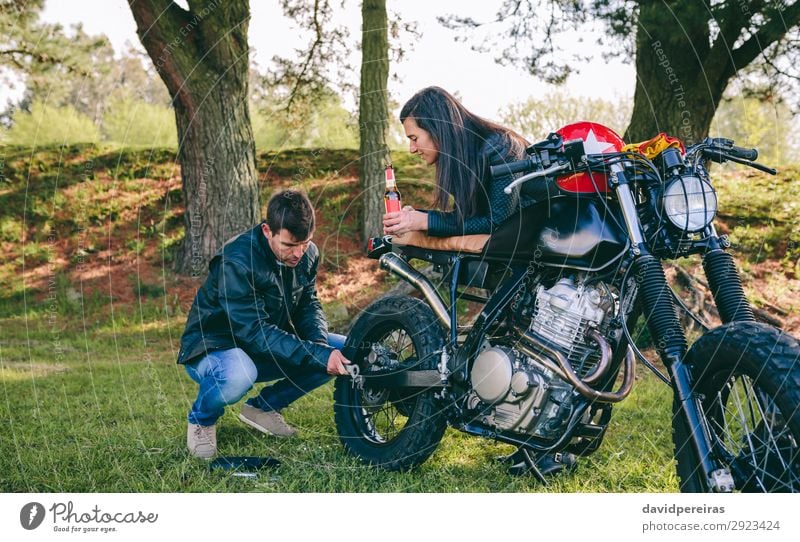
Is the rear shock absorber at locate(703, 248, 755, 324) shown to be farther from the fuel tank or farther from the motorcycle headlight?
the fuel tank

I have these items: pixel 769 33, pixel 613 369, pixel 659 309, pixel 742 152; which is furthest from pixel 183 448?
pixel 769 33

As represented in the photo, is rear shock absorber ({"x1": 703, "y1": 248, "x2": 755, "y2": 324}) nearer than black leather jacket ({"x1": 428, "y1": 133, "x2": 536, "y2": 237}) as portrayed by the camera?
Yes

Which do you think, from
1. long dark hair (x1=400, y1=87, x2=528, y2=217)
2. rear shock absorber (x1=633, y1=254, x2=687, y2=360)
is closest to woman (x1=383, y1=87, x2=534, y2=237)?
long dark hair (x1=400, y1=87, x2=528, y2=217)

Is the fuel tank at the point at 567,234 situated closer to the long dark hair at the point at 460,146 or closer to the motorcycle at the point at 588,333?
the motorcycle at the point at 588,333

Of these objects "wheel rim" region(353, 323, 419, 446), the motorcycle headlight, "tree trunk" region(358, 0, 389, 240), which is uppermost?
"tree trunk" region(358, 0, 389, 240)

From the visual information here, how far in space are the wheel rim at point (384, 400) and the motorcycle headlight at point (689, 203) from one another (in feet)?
4.50

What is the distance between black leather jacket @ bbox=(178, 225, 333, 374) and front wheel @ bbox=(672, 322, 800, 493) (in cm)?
155

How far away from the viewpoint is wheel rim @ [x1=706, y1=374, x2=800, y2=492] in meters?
2.32

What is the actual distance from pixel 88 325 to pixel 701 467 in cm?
598

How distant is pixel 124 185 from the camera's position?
918 centimetres

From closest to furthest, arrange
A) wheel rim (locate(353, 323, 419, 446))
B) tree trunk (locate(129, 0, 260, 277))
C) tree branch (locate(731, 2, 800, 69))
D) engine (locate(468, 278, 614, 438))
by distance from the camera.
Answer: engine (locate(468, 278, 614, 438)) → wheel rim (locate(353, 323, 419, 446)) → tree branch (locate(731, 2, 800, 69)) → tree trunk (locate(129, 0, 260, 277))

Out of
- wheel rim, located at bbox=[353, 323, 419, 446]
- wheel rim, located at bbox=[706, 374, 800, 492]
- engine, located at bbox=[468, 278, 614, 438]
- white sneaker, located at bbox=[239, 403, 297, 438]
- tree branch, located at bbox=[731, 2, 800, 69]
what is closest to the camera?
wheel rim, located at bbox=[706, 374, 800, 492]
